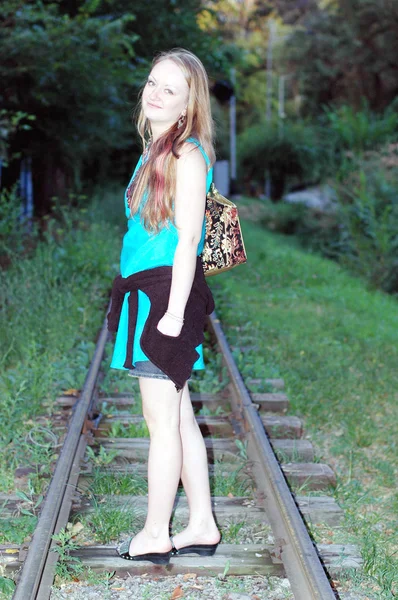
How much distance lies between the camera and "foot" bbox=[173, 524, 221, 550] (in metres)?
3.02

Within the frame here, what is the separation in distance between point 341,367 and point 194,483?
3.45 meters

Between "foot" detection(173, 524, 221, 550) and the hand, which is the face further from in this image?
"foot" detection(173, 524, 221, 550)

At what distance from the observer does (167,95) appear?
8.70 ft

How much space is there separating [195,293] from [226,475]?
4.75 feet

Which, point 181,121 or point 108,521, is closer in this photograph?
point 181,121

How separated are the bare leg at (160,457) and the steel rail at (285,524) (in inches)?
18.7

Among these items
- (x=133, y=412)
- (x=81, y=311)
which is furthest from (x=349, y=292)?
(x=133, y=412)

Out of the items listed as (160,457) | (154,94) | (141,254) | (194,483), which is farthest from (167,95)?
(194,483)

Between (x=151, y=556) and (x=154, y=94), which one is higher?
(x=154, y=94)

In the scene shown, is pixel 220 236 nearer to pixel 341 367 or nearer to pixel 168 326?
pixel 168 326

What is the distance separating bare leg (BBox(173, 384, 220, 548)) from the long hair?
0.79 metres

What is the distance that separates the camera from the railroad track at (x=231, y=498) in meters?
2.78

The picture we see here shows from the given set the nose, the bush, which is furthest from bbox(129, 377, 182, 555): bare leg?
the bush

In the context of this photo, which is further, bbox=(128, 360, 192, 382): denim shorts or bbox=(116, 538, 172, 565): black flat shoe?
bbox=(116, 538, 172, 565): black flat shoe
